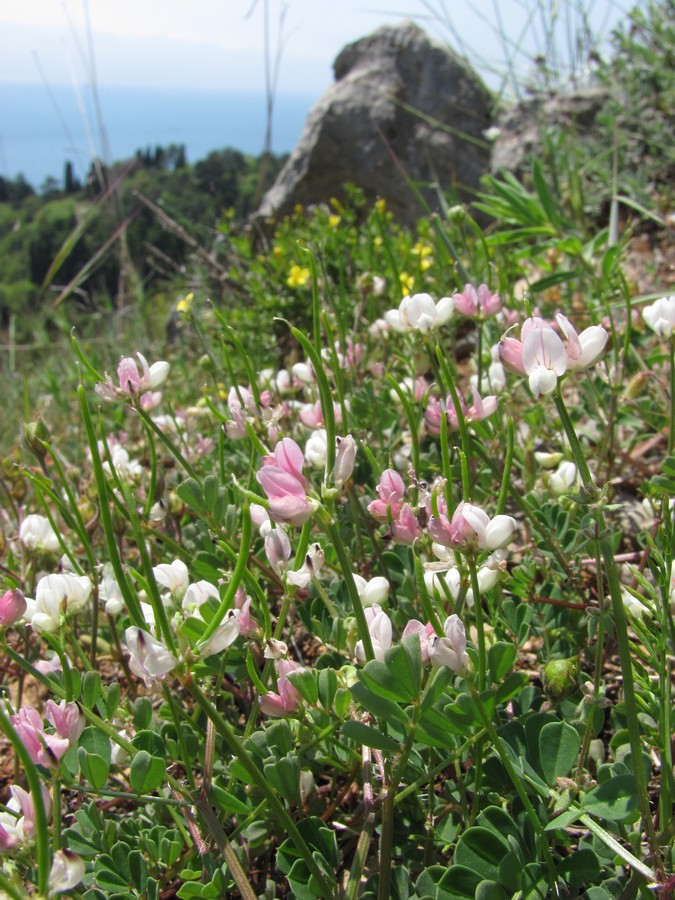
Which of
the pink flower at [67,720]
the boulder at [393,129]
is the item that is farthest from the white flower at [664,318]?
the boulder at [393,129]

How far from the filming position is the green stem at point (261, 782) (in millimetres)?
724

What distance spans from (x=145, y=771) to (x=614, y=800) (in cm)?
49

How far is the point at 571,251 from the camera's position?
205 cm

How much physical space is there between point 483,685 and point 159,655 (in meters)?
0.33

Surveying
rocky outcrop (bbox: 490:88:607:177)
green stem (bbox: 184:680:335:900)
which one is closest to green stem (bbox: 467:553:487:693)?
green stem (bbox: 184:680:335:900)

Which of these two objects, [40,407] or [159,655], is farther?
[40,407]

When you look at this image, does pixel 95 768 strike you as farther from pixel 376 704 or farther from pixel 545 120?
pixel 545 120

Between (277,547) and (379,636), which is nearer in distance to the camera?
(379,636)

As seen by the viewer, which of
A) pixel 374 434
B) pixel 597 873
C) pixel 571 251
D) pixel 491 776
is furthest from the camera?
pixel 571 251

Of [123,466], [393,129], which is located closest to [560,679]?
[123,466]

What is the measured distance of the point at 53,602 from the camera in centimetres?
104

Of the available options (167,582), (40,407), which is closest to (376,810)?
(167,582)

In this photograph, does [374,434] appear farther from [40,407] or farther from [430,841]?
[40,407]

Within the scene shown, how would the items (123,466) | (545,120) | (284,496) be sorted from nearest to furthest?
(284,496) → (123,466) → (545,120)
